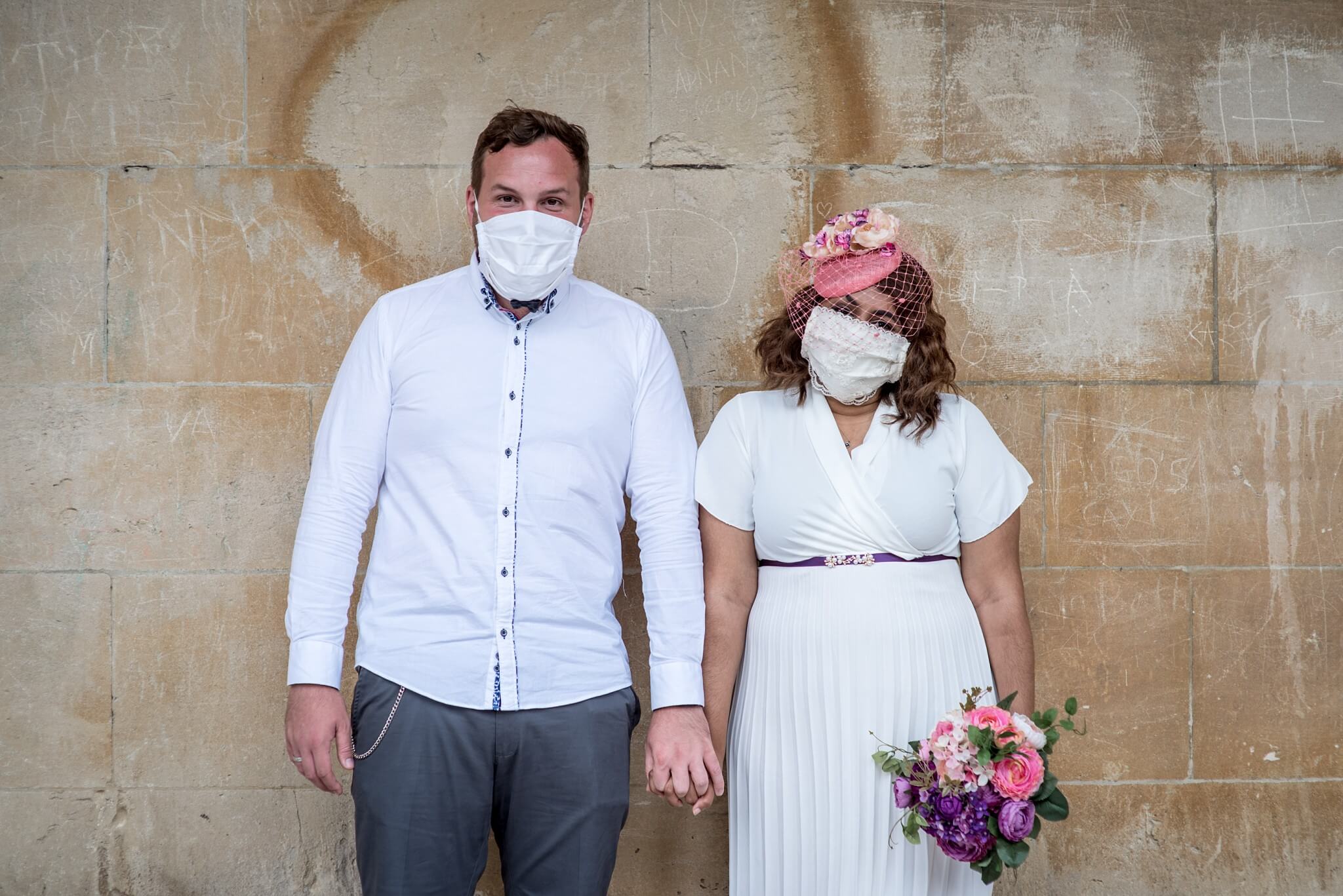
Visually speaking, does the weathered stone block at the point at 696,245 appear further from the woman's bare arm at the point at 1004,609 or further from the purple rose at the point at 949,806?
the purple rose at the point at 949,806

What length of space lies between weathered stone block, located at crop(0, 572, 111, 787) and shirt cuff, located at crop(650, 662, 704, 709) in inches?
82.6

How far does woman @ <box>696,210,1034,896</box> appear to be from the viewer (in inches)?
106

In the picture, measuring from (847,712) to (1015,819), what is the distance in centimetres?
52

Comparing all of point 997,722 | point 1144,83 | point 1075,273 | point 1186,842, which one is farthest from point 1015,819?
point 1144,83

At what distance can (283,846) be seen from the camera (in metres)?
3.63

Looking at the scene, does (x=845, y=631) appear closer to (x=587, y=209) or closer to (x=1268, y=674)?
(x=587, y=209)

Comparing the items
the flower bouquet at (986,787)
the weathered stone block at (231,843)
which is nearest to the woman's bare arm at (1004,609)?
the flower bouquet at (986,787)

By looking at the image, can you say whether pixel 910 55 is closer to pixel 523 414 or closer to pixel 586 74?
pixel 586 74

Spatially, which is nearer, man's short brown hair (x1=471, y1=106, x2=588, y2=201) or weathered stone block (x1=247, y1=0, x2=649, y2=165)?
man's short brown hair (x1=471, y1=106, x2=588, y2=201)

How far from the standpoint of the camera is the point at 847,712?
2.69 meters

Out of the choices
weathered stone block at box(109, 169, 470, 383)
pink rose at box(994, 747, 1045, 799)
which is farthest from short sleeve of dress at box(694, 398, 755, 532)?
weathered stone block at box(109, 169, 470, 383)

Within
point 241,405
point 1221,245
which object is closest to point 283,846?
point 241,405

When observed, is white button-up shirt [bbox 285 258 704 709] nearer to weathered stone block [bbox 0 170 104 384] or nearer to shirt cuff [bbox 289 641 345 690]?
shirt cuff [bbox 289 641 345 690]

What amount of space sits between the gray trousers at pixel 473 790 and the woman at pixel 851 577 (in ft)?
1.38
